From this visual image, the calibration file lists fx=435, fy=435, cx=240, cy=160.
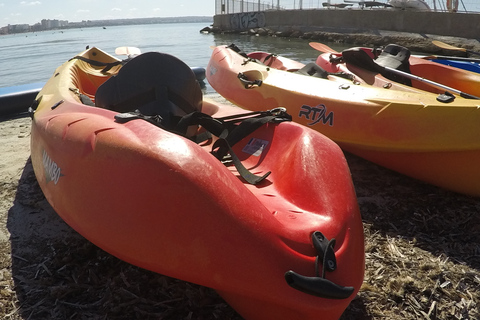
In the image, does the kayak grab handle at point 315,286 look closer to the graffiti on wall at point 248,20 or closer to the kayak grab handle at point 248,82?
the kayak grab handle at point 248,82

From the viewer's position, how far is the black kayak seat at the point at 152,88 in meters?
3.07

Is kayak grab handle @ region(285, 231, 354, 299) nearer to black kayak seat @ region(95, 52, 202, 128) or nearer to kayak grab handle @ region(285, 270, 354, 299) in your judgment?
kayak grab handle @ region(285, 270, 354, 299)

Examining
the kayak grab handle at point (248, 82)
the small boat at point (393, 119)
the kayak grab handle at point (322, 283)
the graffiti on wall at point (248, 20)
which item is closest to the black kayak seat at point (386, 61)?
the small boat at point (393, 119)

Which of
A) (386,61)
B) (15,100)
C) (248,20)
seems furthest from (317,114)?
(248,20)

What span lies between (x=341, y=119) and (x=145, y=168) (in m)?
2.24

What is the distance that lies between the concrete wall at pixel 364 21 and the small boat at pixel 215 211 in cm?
1559

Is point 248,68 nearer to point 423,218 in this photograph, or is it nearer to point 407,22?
point 423,218

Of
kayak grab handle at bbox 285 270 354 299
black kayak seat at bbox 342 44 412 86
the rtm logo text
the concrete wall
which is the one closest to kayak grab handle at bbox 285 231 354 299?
kayak grab handle at bbox 285 270 354 299

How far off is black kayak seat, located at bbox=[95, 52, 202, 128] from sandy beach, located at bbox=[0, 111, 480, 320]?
3.02 feet

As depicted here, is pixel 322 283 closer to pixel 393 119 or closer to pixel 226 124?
pixel 226 124

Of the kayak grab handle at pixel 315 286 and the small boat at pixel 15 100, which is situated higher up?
the kayak grab handle at pixel 315 286

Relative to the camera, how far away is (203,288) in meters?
2.17

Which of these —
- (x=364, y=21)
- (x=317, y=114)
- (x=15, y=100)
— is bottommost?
(x=15, y=100)

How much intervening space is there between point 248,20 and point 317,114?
2588 centimetres
